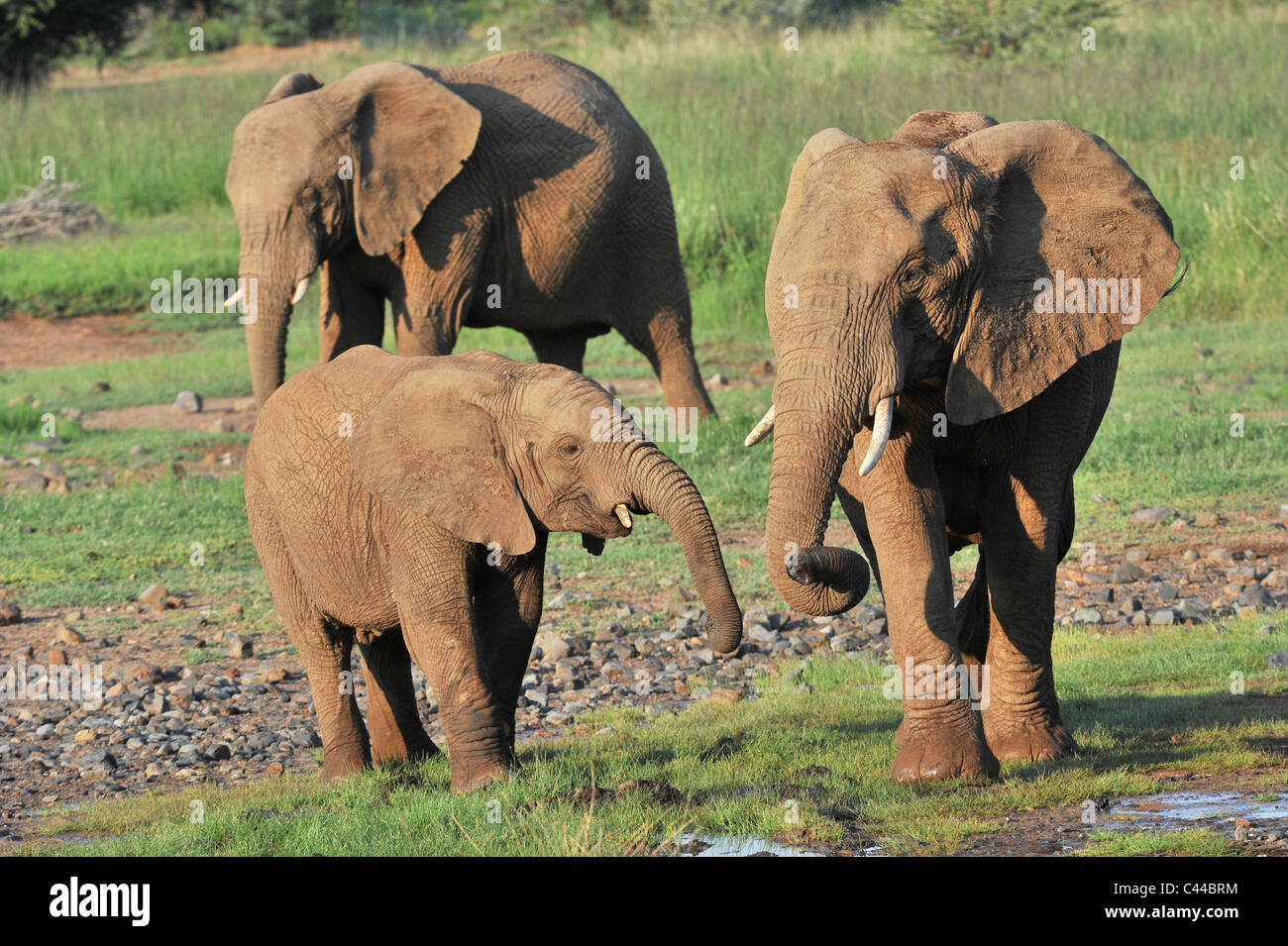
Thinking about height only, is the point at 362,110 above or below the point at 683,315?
above

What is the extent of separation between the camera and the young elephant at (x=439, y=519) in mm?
6895

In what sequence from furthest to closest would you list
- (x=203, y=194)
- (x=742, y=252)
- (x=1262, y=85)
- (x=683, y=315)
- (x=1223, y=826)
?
(x=203, y=194)
(x=1262, y=85)
(x=742, y=252)
(x=683, y=315)
(x=1223, y=826)

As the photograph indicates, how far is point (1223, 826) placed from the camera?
6.42 m

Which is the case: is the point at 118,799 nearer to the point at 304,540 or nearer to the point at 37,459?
→ the point at 304,540

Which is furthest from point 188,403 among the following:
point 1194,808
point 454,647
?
point 1194,808

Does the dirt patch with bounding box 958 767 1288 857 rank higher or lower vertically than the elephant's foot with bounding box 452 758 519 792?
higher

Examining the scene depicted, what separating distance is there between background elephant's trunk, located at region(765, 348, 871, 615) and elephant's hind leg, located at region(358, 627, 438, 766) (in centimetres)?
211

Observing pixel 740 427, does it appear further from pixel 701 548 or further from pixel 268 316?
pixel 701 548

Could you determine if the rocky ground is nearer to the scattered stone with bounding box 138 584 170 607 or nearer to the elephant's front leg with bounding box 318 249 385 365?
the scattered stone with bounding box 138 584 170 607

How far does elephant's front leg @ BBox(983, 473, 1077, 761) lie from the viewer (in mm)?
7234

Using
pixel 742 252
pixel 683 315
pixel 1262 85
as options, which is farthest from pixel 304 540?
pixel 1262 85

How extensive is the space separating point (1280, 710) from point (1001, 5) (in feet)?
60.1

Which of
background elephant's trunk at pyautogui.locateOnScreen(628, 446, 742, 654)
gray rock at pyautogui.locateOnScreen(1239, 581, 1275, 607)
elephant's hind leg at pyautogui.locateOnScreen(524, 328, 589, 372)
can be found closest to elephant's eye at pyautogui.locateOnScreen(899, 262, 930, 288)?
background elephant's trunk at pyautogui.locateOnScreen(628, 446, 742, 654)

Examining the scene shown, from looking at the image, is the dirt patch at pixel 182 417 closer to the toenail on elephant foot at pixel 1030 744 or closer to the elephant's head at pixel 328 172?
the elephant's head at pixel 328 172
